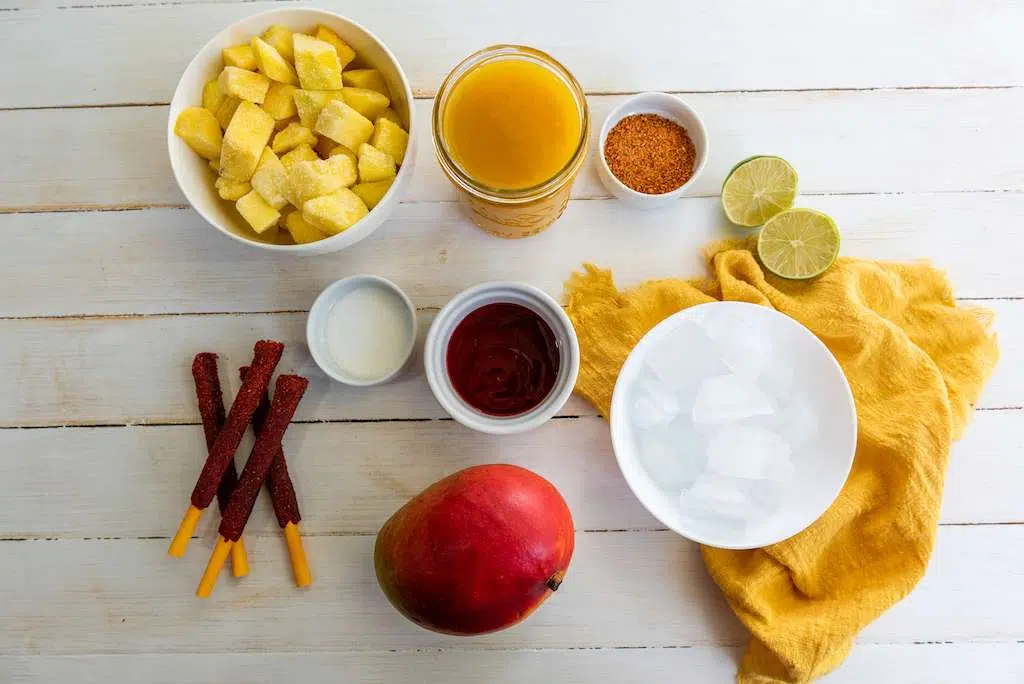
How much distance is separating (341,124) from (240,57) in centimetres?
17

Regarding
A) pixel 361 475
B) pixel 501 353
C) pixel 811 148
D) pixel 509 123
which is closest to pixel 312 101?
pixel 509 123

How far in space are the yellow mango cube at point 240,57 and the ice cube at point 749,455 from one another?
79 centimetres

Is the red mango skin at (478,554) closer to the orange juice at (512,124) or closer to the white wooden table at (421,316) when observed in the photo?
the white wooden table at (421,316)

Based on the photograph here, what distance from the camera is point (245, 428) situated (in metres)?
0.98

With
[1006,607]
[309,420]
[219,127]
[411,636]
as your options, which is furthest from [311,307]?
[1006,607]

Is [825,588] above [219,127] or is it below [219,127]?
below

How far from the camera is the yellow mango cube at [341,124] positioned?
0.90 meters

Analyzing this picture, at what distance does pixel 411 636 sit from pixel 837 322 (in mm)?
752

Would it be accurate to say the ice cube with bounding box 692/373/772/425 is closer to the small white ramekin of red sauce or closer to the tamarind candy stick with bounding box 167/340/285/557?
the small white ramekin of red sauce

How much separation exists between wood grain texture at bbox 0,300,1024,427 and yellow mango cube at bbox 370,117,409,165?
24 centimetres

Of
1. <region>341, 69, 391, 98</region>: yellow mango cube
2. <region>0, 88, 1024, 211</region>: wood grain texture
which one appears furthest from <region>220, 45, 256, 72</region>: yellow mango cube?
<region>0, 88, 1024, 211</region>: wood grain texture

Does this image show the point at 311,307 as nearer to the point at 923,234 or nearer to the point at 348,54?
the point at 348,54

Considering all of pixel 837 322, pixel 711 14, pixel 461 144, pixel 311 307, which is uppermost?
pixel 711 14

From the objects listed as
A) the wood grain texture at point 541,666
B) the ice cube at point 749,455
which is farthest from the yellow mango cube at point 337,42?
the wood grain texture at point 541,666
